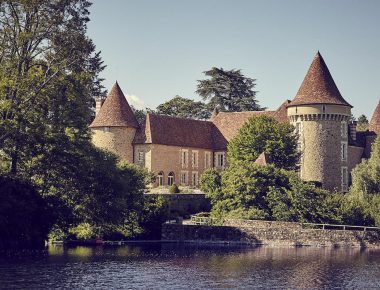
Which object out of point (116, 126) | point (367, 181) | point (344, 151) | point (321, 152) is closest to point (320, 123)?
point (321, 152)

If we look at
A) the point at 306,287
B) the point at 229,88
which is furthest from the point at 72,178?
the point at 229,88

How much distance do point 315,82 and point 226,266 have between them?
31.6 metres

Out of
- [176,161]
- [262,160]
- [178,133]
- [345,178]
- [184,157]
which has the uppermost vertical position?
[178,133]

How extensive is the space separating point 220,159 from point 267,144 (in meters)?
14.7

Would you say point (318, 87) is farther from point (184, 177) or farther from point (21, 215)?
point (21, 215)

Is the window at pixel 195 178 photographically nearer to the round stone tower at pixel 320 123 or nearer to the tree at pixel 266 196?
the round stone tower at pixel 320 123

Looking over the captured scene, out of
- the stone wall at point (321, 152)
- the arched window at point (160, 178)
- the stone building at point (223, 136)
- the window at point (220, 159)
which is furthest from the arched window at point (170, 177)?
the stone wall at point (321, 152)

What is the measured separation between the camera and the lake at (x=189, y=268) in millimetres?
35000

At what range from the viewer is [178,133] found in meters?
76.3

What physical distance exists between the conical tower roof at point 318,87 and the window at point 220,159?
11657mm

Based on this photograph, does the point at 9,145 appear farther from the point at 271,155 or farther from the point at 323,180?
the point at 323,180

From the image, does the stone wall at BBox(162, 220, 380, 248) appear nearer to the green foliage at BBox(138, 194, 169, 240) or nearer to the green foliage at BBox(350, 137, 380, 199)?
the green foliage at BBox(138, 194, 169, 240)

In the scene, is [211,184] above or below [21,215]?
above

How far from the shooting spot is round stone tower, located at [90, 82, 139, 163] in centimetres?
7175
